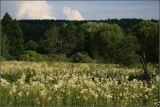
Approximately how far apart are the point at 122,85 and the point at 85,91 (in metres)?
1.31

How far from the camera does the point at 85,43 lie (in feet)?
236

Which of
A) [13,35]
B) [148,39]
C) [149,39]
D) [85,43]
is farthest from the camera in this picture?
[85,43]

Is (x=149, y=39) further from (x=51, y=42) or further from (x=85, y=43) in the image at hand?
(x=51, y=42)

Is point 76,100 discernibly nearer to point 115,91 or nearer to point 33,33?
point 115,91

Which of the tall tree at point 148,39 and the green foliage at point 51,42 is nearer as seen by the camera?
the tall tree at point 148,39

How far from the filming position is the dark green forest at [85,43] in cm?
3692

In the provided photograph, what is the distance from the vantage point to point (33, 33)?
101 meters

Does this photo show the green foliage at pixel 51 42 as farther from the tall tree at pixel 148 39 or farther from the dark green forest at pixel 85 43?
the tall tree at pixel 148 39

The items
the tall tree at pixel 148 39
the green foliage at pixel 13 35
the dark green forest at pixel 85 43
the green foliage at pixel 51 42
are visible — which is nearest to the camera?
the dark green forest at pixel 85 43

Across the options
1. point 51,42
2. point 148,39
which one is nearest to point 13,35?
point 51,42

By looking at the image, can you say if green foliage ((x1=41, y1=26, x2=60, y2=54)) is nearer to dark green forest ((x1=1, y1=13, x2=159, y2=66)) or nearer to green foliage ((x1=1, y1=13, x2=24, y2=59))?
dark green forest ((x1=1, y1=13, x2=159, y2=66))

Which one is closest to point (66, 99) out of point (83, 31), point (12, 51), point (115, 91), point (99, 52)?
point (115, 91)

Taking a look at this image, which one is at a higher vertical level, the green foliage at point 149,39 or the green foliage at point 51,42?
the green foliage at point 51,42

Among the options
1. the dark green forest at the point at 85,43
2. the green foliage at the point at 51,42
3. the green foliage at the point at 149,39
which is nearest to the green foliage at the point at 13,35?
the dark green forest at the point at 85,43
